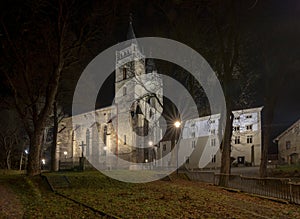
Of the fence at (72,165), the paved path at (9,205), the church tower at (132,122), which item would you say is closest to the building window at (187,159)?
the church tower at (132,122)

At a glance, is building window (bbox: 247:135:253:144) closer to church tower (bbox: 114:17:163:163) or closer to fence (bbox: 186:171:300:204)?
church tower (bbox: 114:17:163:163)

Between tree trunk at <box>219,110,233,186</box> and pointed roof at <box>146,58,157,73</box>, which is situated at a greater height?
pointed roof at <box>146,58,157,73</box>

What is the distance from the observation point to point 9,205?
10578 millimetres

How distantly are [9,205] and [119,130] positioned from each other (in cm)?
4840

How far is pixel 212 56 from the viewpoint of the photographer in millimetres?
22219

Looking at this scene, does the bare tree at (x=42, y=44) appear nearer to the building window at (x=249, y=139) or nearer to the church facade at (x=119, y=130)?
the church facade at (x=119, y=130)

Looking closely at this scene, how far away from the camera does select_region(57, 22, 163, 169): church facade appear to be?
183 feet

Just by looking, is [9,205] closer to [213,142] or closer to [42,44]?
[42,44]

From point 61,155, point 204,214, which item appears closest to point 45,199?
point 204,214

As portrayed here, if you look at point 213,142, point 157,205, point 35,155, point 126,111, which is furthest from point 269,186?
point 126,111

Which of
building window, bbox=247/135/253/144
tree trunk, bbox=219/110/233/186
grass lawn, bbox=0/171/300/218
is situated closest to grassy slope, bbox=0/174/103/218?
grass lawn, bbox=0/171/300/218

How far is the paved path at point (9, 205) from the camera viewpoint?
8.96 meters

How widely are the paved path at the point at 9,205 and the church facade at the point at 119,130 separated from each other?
127ft

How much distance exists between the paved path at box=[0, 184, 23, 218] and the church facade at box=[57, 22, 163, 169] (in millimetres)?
38857
